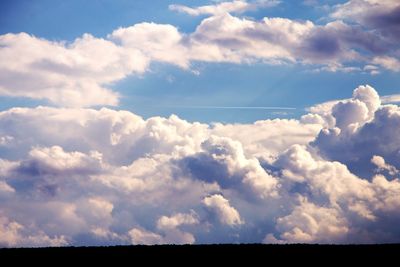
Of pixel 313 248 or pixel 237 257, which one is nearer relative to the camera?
pixel 237 257

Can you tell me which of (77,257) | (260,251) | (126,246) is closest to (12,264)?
(77,257)

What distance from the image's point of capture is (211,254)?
281 ft

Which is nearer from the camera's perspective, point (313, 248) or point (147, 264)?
point (147, 264)

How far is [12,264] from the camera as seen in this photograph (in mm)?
81062

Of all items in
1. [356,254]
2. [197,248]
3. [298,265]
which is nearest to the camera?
[298,265]

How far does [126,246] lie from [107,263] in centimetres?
1212

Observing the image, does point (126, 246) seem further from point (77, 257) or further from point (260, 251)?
point (260, 251)

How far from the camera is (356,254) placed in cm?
8462

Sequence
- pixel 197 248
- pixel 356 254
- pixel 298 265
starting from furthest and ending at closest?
pixel 197 248
pixel 356 254
pixel 298 265

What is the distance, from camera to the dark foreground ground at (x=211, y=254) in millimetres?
81538

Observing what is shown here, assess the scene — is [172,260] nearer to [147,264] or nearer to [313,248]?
[147,264]

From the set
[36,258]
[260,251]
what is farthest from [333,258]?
[36,258]

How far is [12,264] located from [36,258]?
4.46 meters

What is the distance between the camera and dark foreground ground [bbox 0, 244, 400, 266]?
8154 centimetres
